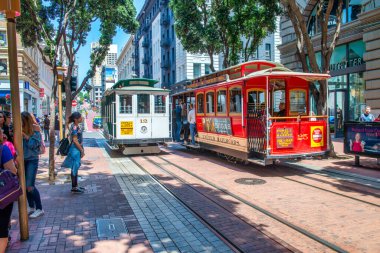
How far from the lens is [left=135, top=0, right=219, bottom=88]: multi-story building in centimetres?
4012

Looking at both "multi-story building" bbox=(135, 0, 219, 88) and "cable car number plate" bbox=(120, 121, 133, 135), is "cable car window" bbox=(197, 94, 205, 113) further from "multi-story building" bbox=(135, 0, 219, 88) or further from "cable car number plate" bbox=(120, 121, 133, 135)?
"multi-story building" bbox=(135, 0, 219, 88)

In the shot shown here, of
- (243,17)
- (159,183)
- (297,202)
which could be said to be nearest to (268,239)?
(297,202)

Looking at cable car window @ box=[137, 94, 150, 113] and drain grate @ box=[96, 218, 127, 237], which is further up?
cable car window @ box=[137, 94, 150, 113]

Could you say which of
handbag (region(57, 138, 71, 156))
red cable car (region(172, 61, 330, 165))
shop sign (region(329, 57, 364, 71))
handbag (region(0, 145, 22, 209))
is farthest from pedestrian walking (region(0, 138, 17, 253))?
shop sign (region(329, 57, 364, 71))

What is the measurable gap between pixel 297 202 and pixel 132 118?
9122 millimetres

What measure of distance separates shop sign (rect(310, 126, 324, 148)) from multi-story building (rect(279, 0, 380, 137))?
7.52 m

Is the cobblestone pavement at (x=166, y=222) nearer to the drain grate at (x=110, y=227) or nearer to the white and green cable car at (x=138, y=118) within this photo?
the drain grate at (x=110, y=227)

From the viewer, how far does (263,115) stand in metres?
10.1

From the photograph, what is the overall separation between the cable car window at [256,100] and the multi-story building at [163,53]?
28.2m

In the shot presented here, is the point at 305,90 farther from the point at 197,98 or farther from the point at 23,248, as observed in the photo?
the point at 23,248

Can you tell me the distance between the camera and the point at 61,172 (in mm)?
10836

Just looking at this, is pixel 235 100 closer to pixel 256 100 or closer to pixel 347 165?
pixel 256 100

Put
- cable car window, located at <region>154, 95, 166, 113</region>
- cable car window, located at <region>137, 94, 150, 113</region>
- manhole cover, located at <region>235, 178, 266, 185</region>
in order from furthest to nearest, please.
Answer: cable car window, located at <region>154, 95, 166, 113</region> < cable car window, located at <region>137, 94, 150, 113</region> < manhole cover, located at <region>235, 178, 266, 185</region>

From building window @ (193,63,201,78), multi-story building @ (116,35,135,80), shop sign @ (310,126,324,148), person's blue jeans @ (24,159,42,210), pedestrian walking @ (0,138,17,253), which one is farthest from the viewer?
multi-story building @ (116,35,135,80)
